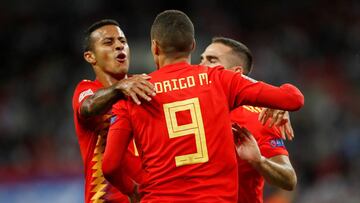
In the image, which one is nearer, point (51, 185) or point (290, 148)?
point (51, 185)

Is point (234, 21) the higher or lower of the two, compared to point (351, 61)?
higher

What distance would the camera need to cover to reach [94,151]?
592cm

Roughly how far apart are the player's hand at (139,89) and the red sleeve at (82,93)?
2.94 feet

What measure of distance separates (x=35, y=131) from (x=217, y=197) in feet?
33.6

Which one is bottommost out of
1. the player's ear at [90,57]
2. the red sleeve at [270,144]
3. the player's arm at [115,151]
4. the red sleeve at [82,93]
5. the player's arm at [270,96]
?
the red sleeve at [270,144]

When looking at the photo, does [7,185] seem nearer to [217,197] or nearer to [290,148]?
[290,148]

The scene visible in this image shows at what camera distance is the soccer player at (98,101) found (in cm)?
541

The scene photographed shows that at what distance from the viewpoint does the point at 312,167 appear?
12922 millimetres

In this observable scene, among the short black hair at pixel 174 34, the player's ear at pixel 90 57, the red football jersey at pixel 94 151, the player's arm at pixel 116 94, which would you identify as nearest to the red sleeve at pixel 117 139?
the player's arm at pixel 116 94

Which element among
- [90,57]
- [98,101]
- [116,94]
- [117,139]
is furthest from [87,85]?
[117,139]

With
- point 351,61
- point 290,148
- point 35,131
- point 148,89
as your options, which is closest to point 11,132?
point 35,131

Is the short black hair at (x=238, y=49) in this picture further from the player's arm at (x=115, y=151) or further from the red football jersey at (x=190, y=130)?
the player's arm at (x=115, y=151)

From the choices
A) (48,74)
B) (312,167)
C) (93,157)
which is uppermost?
(48,74)

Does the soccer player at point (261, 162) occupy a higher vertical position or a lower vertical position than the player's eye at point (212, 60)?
lower
